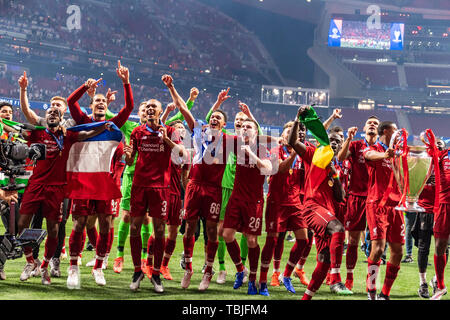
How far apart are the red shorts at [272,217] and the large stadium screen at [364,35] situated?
4012cm

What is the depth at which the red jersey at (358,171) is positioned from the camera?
23.1 ft

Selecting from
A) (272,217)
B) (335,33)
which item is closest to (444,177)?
(272,217)

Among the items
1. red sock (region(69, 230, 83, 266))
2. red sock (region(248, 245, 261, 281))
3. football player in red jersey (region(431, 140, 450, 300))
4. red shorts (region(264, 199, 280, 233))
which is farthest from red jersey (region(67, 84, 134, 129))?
football player in red jersey (region(431, 140, 450, 300))

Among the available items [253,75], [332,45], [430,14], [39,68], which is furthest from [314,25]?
[39,68]

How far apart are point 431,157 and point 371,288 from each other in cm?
146

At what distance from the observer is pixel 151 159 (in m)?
6.35

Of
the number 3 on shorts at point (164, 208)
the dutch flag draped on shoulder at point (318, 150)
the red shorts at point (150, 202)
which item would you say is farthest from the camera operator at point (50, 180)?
the dutch flag draped on shoulder at point (318, 150)

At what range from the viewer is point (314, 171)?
5887mm

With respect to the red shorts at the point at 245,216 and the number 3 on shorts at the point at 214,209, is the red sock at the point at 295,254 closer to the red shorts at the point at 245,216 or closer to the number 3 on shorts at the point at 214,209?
the red shorts at the point at 245,216

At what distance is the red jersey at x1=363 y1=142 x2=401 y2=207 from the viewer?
611cm

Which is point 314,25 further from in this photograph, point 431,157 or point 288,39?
point 431,157

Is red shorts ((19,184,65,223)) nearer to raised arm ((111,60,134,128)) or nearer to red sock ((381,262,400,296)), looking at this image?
raised arm ((111,60,134,128))

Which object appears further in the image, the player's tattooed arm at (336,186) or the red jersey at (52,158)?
the red jersey at (52,158)

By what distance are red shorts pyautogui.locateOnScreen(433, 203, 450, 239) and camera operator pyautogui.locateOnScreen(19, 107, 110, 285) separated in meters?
3.78
